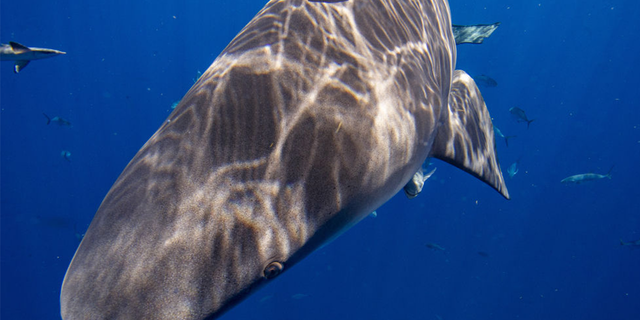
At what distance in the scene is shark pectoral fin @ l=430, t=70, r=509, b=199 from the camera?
2.52 m

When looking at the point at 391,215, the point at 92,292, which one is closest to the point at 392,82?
the point at 92,292

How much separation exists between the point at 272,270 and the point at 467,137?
1905mm

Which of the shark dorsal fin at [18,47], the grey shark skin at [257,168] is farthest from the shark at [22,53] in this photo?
the grey shark skin at [257,168]

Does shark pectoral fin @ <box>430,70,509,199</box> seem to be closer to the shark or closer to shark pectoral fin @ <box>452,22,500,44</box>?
shark pectoral fin @ <box>452,22,500,44</box>

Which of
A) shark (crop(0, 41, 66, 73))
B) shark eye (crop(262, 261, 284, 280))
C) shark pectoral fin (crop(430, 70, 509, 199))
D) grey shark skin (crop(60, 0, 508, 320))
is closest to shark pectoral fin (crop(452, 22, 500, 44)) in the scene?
shark pectoral fin (crop(430, 70, 509, 199))

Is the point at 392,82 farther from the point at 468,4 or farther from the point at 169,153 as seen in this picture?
the point at 468,4

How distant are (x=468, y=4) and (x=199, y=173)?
55.2 m

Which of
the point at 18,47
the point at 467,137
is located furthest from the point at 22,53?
the point at 467,137

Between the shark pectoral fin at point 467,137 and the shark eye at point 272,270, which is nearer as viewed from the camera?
the shark eye at point 272,270

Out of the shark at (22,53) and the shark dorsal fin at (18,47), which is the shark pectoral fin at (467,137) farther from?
the shark dorsal fin at (18,47)

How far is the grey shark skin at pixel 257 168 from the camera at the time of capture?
1.27 metres

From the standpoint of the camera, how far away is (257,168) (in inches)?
57.7

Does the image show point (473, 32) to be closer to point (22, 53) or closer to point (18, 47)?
point (18, 47)

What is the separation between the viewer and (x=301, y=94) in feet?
5.36
